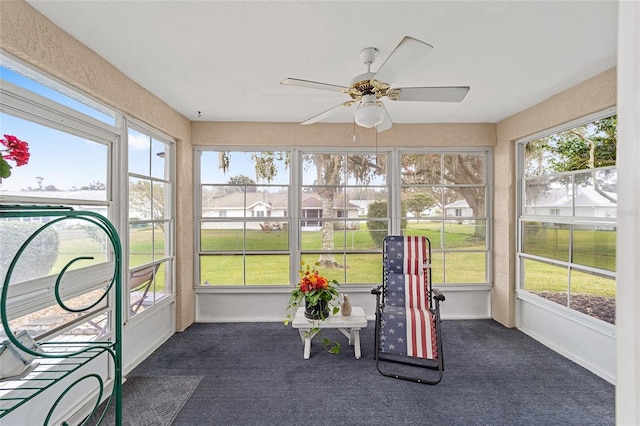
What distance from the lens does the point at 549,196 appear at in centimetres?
328

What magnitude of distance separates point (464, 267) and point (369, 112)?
9.73 feet

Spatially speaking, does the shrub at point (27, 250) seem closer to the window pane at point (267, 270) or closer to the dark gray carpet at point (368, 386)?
the dark gray carpet at point (368, 386)

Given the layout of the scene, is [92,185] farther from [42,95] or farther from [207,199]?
[207,199]

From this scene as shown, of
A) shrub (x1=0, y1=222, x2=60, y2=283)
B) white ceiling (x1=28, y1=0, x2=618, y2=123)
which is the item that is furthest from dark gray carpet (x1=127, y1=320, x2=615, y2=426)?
white ceiling (x1=28, y1=0, x2=618, y2=123)

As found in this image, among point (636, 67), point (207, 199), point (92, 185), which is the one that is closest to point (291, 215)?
point (207, 199)

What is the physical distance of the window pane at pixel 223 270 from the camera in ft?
12.9

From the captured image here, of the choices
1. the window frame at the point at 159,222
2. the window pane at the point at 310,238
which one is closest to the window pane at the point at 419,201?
the window pane at the point at 310,238

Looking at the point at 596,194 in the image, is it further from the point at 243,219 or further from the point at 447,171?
the point at 243,219

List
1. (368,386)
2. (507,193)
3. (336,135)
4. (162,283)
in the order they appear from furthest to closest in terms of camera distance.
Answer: (336,135) → (507,193) → (162,283) → (368,386)

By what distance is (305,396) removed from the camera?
234 centimetres

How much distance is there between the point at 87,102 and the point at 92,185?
66 cm

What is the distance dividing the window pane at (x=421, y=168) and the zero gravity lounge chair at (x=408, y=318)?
114cm

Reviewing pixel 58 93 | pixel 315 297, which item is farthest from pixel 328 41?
pixel 315 297

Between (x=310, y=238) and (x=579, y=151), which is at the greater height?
(x=579, y=151)
